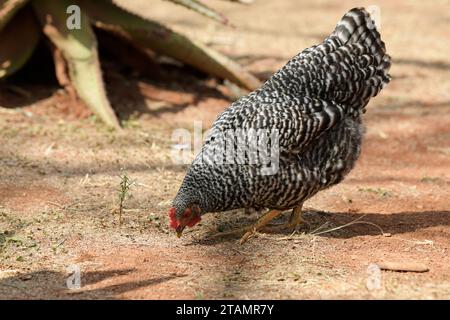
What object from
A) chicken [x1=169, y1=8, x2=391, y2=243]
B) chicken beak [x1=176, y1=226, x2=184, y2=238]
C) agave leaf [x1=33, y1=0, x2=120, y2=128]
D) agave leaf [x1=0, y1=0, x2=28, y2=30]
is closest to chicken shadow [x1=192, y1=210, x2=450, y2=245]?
chicken [x1=169, y1=8, x2=391, y2=243]

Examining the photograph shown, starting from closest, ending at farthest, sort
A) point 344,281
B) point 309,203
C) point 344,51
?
1. point 344,281
2. point 344,51
3. point 309,203

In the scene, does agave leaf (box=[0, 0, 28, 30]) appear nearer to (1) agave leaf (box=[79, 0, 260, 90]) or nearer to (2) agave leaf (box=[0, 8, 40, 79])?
(2) agave leaf (box=[0, 8, 40, 79])

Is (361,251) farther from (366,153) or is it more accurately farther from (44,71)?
(44,71)

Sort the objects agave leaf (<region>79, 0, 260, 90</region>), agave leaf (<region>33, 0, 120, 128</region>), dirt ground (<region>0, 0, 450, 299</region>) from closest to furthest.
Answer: dirt ground (<region>0, 0, 450, 299</region>) < agave leaf (<region>33, 0, 120, 128</region>) < agave leaf (<region>79, 0, 260, 90</region>)

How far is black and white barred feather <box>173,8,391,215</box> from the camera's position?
17.6 feet

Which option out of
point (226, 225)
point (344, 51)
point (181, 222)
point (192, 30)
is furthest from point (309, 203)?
point (192, 30)

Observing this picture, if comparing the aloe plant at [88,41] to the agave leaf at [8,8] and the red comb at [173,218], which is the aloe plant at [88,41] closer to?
the agave leaf at [8,8]

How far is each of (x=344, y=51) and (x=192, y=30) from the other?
20.0 ft

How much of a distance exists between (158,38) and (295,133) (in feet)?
11.9

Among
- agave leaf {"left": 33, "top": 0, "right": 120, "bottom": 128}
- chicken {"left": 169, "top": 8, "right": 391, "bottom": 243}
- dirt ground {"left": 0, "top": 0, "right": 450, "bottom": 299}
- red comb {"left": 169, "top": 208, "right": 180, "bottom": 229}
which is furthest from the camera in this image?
agave leaf {"left": 33, "top": 0, "right": 120, "bottom": 128}

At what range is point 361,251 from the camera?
5.53m

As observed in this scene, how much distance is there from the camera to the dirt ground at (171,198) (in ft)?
16.0

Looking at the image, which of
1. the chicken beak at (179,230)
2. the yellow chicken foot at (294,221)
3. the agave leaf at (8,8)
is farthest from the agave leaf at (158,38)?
the chicken beak at (179,230)

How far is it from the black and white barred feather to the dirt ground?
1.38 feet
